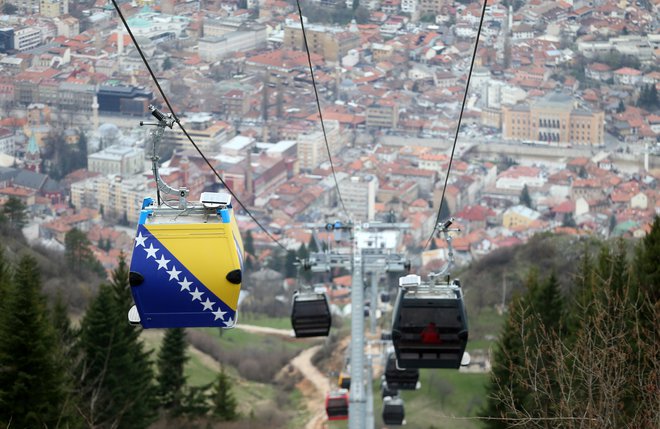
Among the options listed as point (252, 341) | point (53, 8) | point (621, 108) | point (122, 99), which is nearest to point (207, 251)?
point (252, 341)

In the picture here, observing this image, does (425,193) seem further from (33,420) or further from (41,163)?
(33,420)

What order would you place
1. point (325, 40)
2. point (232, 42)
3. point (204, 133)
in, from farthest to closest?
point (325, 40), point (232, 42), point (204, 133)

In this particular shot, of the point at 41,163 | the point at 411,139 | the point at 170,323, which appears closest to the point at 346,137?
the point at 411,139

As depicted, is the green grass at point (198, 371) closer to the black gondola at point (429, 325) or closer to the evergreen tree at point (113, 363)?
the evergreen tree at point (113, 363)

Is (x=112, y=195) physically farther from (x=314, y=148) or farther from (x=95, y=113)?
(x=314, y=148)

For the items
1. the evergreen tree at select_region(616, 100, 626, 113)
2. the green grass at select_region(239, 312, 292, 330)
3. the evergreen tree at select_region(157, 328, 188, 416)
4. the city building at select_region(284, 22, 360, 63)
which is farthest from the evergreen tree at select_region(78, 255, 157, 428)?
the city building at select_region(284, 22, 360, 63)

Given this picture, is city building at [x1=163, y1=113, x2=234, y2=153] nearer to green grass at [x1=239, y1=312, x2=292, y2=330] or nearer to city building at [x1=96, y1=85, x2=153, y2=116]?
city building at [x1=96, y1=85, x2=153, y2=116]

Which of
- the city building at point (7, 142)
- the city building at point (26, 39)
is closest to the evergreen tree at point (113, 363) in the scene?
the city building at point (7, 142)

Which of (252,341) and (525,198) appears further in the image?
(525,198)
